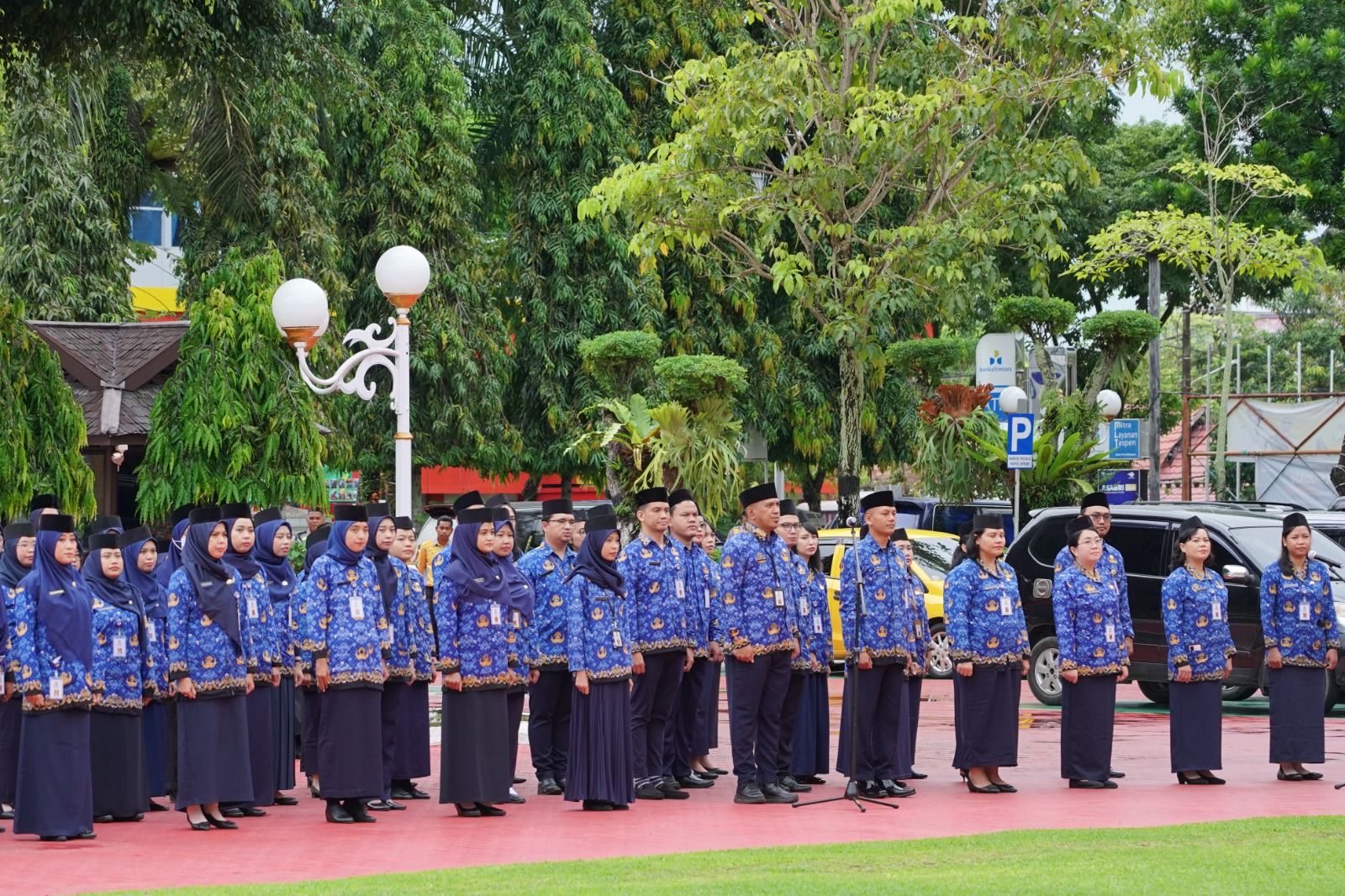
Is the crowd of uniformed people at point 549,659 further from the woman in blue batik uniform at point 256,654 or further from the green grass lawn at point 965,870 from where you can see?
the green grass lawn at point 965,870

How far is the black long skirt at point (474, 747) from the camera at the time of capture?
12352mm

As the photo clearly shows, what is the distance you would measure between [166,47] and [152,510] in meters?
4.68

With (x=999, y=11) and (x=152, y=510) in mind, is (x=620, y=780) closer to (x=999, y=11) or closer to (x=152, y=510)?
(x=152, y=510)

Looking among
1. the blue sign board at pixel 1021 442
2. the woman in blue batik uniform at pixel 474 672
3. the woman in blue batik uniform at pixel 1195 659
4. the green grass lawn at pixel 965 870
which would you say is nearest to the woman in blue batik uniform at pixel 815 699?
the woman in blue batik uniform at pixel 474 672

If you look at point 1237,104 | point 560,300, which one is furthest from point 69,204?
point 1237,104

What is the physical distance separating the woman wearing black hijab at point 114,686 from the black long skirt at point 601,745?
2750 millimetres

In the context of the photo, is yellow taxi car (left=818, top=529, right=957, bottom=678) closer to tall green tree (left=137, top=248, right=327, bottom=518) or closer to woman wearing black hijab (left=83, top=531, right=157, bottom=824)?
tall green tree (left=137, top=248, right=327, bottom=518)

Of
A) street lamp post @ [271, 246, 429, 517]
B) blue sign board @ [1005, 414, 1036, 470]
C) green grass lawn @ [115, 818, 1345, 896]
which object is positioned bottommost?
green grass lawn @ [115, 818, 1345, 896]

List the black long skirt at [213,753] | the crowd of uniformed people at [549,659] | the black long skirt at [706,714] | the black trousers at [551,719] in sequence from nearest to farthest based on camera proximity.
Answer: the black long skirt at [213,753], the crowd of uniformed people at [549,659], the black trousers at [551,719], the black long skirt at [706,714]

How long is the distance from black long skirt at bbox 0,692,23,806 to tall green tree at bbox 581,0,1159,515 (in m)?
9.13

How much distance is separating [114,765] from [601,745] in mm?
3047

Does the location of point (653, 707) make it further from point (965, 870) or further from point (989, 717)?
point (965, 870)

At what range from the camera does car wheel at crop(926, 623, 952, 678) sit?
71.6 ft

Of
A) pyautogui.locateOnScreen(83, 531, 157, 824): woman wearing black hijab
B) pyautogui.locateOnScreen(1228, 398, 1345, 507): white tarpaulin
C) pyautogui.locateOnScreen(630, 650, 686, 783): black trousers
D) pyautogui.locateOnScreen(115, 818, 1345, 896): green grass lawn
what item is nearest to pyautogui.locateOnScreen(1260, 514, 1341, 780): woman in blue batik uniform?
pyautogui.locateOnScreen(115, 818, 1345, 896): green grass lawn
